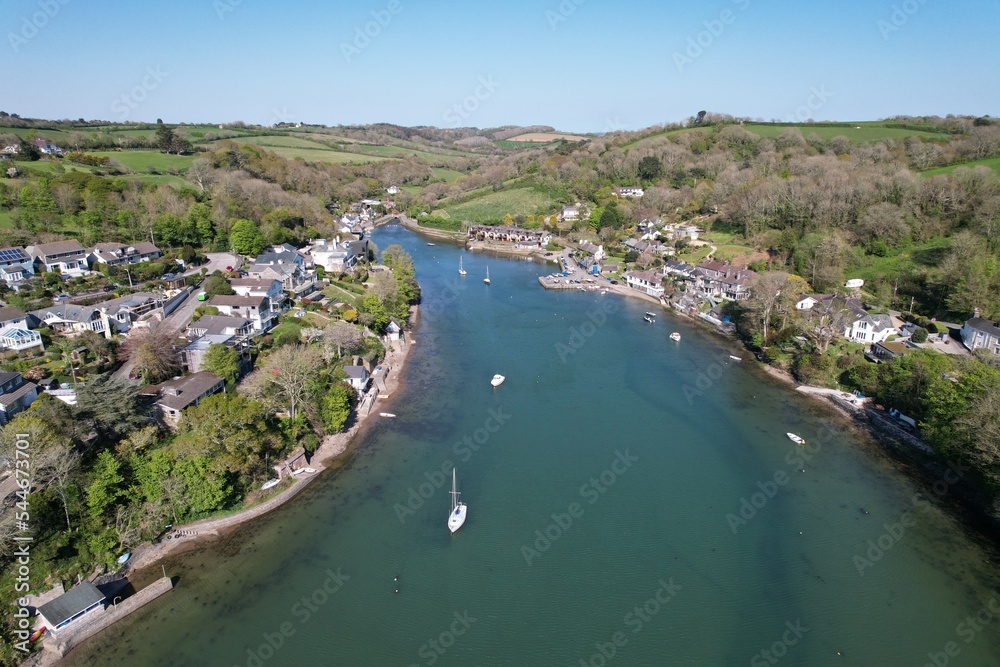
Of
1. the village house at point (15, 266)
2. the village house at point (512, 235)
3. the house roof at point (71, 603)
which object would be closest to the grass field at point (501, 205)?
the village house at point (512, 235)

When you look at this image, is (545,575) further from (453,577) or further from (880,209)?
(880,209)

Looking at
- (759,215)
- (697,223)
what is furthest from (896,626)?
(697,223)

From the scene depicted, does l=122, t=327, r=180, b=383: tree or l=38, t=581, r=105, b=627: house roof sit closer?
l=38, t=581, r=105, b=627: house roof

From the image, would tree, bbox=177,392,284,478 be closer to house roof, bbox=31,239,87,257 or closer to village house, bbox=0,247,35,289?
Answer: village house, bbox=0,247,35,289

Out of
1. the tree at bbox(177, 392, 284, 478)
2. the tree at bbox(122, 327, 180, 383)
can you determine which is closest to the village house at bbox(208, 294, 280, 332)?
the tree at bbox(122, 327, 180, 383)

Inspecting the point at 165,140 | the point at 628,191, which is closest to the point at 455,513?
the point at 165,140

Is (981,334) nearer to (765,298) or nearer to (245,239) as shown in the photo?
(765,298)
